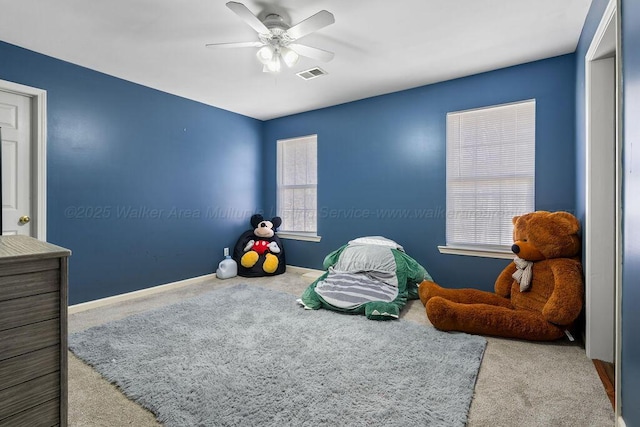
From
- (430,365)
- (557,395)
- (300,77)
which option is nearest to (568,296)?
(557,395)

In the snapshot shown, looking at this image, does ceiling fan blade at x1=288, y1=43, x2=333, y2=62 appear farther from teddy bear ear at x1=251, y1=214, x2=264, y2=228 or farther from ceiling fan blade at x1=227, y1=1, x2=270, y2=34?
teddy bear ear at x1=251, y1=214, x2=264, y2=228

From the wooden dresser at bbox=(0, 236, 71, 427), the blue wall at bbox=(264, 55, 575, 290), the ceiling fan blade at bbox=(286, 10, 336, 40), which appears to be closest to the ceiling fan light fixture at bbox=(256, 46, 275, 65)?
the ceiling fan blade at bbox=(286, 10, 336, 40)

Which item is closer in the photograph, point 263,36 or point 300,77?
point 263,36

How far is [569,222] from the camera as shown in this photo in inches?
93.5

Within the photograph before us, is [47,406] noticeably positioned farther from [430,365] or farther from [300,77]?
[300,77]

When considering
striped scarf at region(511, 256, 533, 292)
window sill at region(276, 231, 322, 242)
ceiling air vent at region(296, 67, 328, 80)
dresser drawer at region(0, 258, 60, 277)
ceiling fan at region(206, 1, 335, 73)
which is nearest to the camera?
dresser drawer at region(0, 258, 60, 277)

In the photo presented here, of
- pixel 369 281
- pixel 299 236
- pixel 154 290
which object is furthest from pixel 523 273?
pixel 154 290

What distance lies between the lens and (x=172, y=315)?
286cm

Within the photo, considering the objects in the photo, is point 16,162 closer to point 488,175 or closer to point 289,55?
point 289,55

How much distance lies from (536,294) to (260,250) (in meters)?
3.28

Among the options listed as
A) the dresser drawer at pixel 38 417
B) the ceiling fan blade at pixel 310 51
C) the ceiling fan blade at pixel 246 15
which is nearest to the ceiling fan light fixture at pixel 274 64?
the ceiling fan blade at pixel 310 51

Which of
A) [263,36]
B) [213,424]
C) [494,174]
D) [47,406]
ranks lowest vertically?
[213,424]

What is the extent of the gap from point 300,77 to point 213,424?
3.10 meters

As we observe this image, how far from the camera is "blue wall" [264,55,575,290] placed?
2.85m
